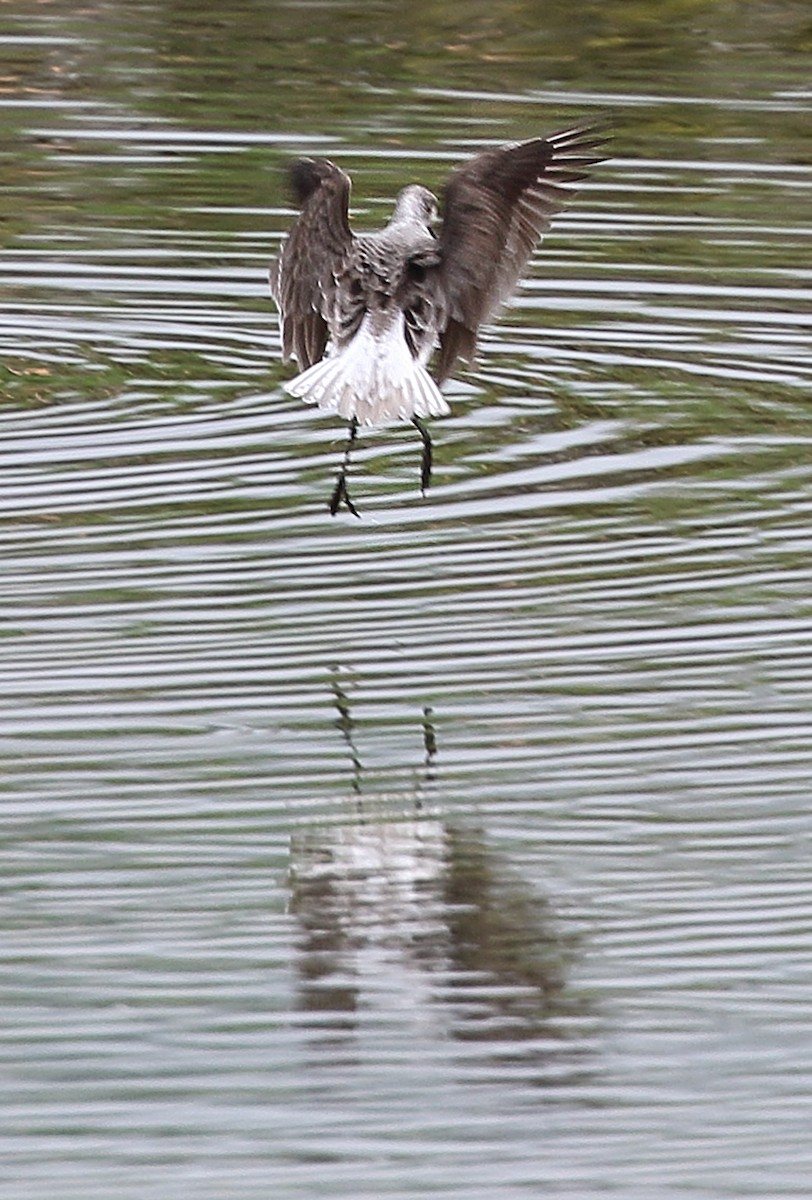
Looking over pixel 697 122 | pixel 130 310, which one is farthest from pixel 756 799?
pixel 697 122

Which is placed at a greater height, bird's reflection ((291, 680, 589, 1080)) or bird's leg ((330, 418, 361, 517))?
bird's leg ((330, 418, 361, 517))

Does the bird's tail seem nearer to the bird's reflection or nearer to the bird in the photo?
the bird

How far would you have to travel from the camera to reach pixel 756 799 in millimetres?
6566

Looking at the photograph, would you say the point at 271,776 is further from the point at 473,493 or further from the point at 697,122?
the point at 697,122

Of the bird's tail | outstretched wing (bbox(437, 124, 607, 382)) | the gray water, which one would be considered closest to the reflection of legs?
the gray water

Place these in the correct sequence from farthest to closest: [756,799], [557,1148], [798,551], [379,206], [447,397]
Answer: [379,206]
[447,397]
[798,551]
[756,799]
[557,1148]

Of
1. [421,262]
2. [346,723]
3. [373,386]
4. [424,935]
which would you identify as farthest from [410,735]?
[421,262]

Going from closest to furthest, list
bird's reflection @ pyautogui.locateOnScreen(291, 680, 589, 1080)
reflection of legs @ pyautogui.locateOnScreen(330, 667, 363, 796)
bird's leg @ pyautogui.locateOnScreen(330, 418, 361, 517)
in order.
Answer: bird's reflection @ pyautogui.locateOnScreen(291, 680, 589, 1080), reflection of legs @ pyautogui.locateOnScreen(330, 667, 363, 796), bird's leg @ pyautogui.locateOnScreen(330, 418, 361, 517)

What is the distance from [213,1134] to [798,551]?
144 inches

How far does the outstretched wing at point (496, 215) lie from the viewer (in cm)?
891

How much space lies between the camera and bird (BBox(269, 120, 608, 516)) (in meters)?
8.91

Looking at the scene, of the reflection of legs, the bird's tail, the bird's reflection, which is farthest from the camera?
the bird's tail

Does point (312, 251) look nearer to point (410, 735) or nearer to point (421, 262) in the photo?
point (421, 262)

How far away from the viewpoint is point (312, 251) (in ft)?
30.0
